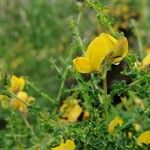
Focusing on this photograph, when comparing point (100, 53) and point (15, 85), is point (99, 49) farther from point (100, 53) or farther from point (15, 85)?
point (15, 85)

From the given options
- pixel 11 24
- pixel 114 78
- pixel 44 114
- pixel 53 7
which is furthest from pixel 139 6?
pixel 44 114

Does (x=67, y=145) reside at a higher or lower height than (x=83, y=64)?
lower

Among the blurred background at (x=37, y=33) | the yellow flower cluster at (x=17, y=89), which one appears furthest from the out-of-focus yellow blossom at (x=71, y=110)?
the blurred background at (x=37, y=33)

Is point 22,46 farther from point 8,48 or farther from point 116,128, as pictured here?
point 116,128

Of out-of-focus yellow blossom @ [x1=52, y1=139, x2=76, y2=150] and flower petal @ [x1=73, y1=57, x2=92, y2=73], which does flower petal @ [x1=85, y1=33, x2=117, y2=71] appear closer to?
flower petal @ [x1=73, y1=57, x2=92, y2=73]

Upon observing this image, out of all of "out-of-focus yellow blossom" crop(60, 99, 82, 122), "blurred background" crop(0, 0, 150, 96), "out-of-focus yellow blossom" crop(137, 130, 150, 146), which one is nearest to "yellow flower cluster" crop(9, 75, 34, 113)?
"out-of-focus yellow blossom" crop(60, 99, 82, 122)

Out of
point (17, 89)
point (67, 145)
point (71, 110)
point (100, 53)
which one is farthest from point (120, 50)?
point (71, 110)
